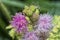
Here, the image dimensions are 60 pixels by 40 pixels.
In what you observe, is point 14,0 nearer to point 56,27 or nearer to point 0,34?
point 0,34

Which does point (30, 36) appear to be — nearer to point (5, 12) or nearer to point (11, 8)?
point (5, 12)

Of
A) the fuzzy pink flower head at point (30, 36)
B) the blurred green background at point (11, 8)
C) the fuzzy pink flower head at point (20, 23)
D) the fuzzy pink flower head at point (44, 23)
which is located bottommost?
the blurred green background at point (11, 8)

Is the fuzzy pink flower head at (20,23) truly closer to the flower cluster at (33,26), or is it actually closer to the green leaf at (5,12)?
the flower cluster at (33,26)

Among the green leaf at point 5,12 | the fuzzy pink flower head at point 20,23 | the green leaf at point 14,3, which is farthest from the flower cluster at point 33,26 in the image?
the green leaf at point 14,3

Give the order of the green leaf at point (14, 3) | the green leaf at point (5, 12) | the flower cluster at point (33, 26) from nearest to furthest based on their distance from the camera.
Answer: the flower cluster at point (33, 26)
the green leaf at point (5, 12)
the green leaf at point (14, 3)

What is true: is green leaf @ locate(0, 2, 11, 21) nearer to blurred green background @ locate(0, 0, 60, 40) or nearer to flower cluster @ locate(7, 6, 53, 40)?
blurred green background @ locate(0, 0, 60, 40)

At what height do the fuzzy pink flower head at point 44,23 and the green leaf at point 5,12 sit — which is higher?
the fuzzy pink flower head at point 44,23

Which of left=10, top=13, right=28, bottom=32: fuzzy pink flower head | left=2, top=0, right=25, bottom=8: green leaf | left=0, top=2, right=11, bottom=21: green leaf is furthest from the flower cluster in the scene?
left=2, top=0, right=25, bottom=8: green leaf

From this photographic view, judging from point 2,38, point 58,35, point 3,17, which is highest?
point 58,35

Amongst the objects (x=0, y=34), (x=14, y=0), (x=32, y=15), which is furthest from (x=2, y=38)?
(x=32, y=15)

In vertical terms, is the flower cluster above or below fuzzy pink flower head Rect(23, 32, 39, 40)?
above

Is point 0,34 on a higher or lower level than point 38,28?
lower
